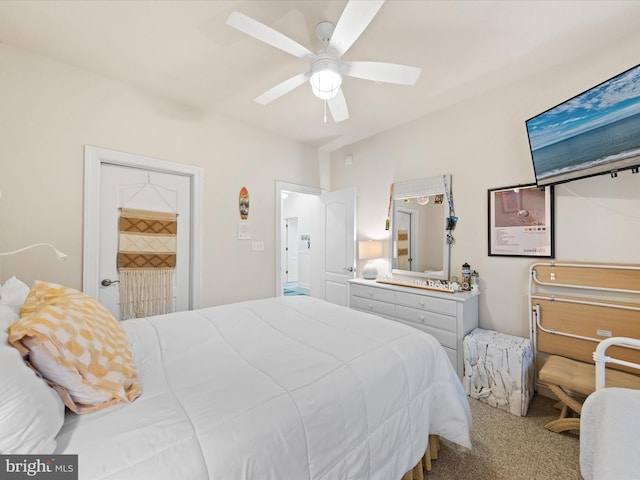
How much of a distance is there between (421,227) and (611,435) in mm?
2420

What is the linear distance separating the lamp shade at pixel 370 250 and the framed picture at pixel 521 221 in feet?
3.98

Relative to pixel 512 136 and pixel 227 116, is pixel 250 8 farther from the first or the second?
pixel 512 136

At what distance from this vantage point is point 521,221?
2.46 meters

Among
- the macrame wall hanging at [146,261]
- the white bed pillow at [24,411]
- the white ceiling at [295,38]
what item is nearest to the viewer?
the white bed pillow at [24,411]

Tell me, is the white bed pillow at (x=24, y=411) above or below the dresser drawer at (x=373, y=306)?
above

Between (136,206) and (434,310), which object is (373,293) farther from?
(136,206)

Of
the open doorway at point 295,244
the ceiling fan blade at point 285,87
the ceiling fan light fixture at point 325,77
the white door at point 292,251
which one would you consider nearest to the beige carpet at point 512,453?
the ceiling fan light fixture at point 325,77

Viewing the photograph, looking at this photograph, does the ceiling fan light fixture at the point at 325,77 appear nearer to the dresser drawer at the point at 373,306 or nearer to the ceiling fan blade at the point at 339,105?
the ceiling fan blade at the point at 339,105

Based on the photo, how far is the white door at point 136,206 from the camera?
2.52 meters

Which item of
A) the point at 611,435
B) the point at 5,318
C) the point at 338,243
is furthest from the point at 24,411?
the point at 338,243

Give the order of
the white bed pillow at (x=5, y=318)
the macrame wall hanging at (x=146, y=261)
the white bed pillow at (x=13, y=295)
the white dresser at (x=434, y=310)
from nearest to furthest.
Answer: the white bed pillow at (x=5, y=318) < the white bed pillow at (x=13, y=295) < the white dresser at (x=434, y=310) < the macrame wall hanging at (x=146, y=261)

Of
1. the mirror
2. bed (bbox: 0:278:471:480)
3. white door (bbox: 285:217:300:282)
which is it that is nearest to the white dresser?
the mirror

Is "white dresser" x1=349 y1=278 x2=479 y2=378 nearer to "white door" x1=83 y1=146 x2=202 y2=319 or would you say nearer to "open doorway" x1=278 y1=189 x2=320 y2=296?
"white door" x1=83 y1=146 x2=202 y2=319

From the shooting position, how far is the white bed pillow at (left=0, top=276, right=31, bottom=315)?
4.20 ft
